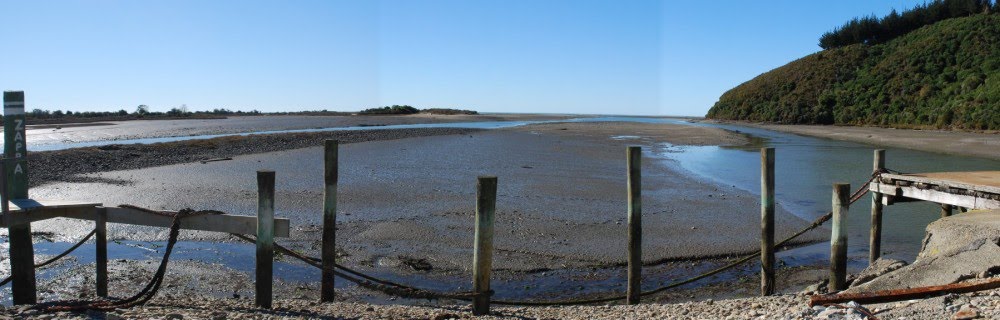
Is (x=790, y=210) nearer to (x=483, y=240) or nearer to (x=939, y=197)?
(x=939, y=197)

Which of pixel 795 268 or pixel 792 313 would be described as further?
pixel 795 268

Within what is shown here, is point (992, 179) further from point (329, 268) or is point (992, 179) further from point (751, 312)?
point (329, 268)

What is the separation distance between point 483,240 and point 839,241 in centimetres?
437

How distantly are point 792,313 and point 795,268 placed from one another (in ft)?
15.1

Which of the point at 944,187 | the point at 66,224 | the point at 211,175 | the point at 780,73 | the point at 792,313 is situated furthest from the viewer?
the point at 780,73

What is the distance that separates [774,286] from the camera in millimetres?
9461

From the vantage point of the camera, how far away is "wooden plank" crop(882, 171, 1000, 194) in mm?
10015

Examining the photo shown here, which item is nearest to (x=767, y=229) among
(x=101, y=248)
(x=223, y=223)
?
(x=223, y=223)

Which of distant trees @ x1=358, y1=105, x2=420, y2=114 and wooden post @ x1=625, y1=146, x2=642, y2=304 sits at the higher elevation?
distant trees @ x1=358, y1=105, x2=420, y2=114

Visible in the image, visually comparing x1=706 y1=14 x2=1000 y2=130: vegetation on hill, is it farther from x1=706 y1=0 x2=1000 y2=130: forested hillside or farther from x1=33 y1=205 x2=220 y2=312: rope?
x1=33 y1=205 x2=220 y2=312: rope

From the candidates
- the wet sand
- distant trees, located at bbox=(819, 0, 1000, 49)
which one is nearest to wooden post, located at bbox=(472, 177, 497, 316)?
the wet sand

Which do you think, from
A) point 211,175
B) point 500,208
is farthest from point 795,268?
point 211,175

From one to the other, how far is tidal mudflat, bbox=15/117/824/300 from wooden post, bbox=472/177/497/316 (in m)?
1.69

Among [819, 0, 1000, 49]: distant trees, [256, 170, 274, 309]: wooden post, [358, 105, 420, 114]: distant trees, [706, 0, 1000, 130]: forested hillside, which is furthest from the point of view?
[358, 105, 420, 114]: distant trees
